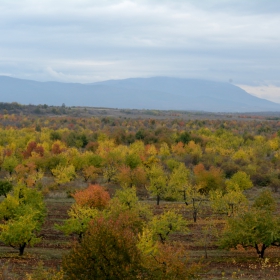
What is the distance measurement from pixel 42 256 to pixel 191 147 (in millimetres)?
58528

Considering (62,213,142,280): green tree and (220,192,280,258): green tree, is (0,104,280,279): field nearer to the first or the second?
(220,192,280,258): green tree

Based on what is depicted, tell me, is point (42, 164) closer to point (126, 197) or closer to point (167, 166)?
point (167, 166)

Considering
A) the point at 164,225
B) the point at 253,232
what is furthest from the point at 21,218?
the point at 253,232

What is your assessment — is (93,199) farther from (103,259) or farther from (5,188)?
(103,259)

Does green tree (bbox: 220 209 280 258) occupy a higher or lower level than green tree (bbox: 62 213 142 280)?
lower

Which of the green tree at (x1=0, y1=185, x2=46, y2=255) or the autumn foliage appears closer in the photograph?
the green tree at (x1=0, y1=185, x2=46, y2=255)

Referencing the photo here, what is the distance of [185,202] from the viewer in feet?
176

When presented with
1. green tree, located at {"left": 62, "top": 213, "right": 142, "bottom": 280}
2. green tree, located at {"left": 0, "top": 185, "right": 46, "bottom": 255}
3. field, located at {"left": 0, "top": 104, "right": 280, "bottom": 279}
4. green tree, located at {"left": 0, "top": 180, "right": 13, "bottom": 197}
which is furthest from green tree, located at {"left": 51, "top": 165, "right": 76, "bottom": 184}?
green tree, located at {"left": 62, "top": 213, "right": 142, "bottom": 280}

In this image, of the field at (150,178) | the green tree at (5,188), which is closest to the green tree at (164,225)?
the field at (150,178)

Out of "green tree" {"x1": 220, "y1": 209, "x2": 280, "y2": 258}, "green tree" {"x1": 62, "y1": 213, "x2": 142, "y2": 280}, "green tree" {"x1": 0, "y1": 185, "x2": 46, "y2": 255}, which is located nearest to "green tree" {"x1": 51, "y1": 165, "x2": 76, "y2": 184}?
"green tree" {"x1": 0, "y1": 185, "x2": 46, "y2": 255}

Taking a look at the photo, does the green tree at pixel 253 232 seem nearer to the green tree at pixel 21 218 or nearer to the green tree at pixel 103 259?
the green tree at pixel 103 259

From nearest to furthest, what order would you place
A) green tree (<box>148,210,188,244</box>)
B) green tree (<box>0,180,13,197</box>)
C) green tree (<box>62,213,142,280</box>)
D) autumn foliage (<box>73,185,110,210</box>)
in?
1. green tree (<box>62,213,142,280</box>)
2. green tree (<box>148,210,188,244</box>)
3. autumn foliage (<box>73,185,110,210</box>)
4. green tree (<box>0,180,13,197</box>)

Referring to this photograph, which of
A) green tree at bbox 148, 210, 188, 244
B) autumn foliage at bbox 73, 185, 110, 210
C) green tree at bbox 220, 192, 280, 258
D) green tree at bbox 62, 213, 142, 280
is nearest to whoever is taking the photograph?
green tree at bbox 62, 213, 142, 280

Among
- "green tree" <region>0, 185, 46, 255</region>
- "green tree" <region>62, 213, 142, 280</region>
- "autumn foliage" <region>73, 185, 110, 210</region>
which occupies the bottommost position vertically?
"green tree" <region>0, 185, 46, 255</region>
